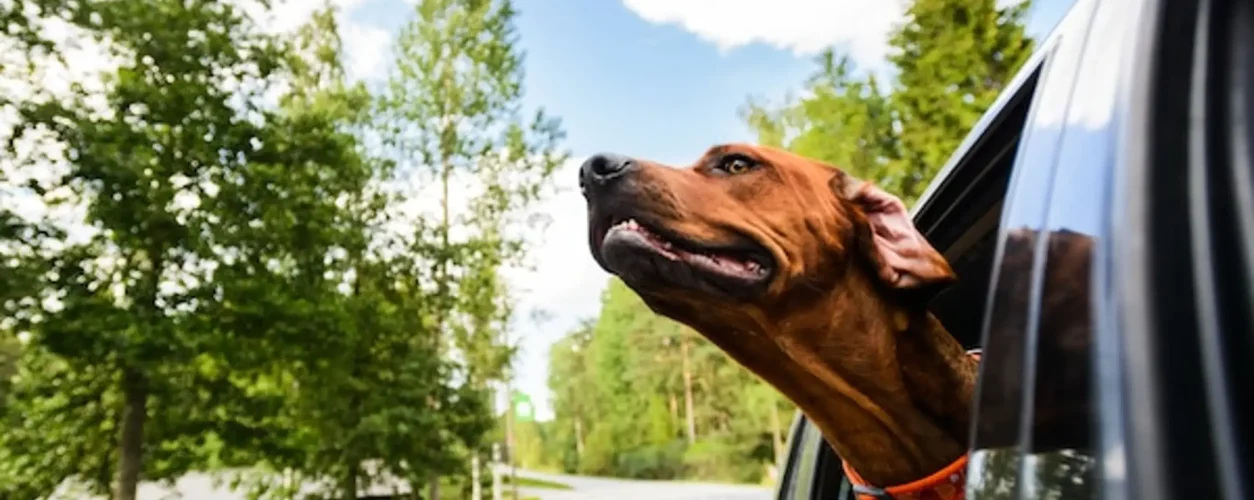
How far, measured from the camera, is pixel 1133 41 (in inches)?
23.7

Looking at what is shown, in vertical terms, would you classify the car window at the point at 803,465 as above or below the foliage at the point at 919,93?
below

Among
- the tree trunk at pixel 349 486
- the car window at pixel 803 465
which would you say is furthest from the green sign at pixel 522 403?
the car window at pixel 803 465

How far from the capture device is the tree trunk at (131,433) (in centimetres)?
1137

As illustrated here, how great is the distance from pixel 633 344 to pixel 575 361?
10836mm

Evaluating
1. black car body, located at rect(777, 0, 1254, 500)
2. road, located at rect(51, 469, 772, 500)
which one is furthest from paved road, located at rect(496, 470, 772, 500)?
black car body, located at rect(777, 0, 1254, 500)

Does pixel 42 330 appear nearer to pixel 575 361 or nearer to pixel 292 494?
pixel 292 494

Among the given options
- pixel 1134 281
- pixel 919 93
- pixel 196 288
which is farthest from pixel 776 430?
pixel 1134 281

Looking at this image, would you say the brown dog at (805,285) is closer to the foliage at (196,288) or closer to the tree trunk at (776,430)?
the foliage at (196,288)

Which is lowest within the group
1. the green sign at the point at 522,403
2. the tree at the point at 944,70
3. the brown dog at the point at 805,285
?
the brown dog at the point at 805,285

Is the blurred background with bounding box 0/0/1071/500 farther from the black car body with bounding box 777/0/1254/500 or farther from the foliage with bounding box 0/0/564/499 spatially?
the black car body with bounding box 777/0/1254/500

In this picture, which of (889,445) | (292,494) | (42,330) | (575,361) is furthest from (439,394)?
(575,361)

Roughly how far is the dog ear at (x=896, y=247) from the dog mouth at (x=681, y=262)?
0.45ft

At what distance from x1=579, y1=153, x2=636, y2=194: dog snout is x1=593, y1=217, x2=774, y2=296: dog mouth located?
0.05 m

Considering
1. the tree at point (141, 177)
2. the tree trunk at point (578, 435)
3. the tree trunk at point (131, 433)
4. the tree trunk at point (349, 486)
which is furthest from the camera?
the tree trunk at point (578, 435)
